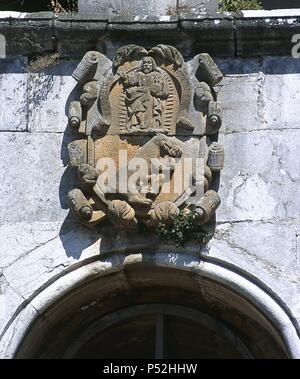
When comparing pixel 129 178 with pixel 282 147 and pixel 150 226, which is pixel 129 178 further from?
pixel 282 147

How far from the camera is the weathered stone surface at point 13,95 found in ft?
30.2

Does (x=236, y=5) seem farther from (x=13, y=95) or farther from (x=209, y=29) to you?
(x=13, y=95)

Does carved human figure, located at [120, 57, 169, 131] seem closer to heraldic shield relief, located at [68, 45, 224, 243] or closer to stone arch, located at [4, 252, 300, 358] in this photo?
heraldic shield relief, located at [68, 45, 224, 243]

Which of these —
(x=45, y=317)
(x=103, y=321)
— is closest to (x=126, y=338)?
(x=103, y=321)

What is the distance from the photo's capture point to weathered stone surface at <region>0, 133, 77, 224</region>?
9055mm

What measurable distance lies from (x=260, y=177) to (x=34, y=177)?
1409 mm

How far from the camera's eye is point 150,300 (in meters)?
9.53

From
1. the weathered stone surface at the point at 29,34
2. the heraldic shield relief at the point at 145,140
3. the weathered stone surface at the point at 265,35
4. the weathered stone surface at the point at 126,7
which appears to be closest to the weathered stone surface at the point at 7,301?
the heraldic shield relief at the point at 145,140

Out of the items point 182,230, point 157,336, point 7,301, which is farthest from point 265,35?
point 7,301

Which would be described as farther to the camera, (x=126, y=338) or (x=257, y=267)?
(x=126, y=338)
